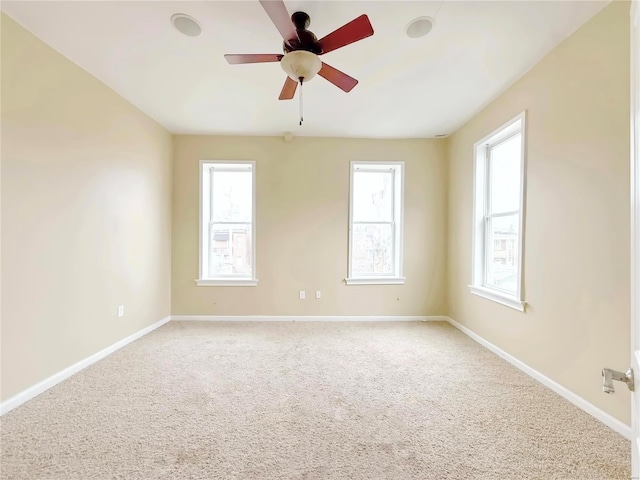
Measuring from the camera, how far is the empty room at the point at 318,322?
1624 mm

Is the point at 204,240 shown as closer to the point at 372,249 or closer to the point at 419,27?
the point at 372,249

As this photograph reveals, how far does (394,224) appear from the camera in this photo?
426 cm

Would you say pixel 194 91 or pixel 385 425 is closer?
pixel 385 425

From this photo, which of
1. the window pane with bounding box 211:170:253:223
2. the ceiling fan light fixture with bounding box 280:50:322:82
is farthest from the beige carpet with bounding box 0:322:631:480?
the ceiling fan light fixture with bounding box 280:50:322:82

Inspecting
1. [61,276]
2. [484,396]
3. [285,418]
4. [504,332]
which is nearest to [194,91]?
[61,276]

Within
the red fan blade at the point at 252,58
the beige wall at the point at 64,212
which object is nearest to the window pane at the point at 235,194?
the beige wall at the point at 64,212

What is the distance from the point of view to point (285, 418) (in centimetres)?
188

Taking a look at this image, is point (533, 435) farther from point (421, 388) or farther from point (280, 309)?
point (280, 309)

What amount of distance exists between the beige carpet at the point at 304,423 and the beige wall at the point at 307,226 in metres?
1.22

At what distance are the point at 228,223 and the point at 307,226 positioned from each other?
1.19 metres

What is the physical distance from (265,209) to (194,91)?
1707mm

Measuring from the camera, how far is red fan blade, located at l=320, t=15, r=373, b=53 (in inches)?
61.2

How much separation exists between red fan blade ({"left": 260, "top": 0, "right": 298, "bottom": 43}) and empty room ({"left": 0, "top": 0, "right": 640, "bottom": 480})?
15 mm

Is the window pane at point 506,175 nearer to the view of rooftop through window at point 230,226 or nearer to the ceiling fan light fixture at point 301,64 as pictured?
the ceiling fan light fixture at point 301,64
